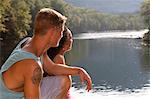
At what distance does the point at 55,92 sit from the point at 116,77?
75.9 ft

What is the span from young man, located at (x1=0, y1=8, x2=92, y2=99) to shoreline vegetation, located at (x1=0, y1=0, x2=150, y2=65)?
80.2 ft

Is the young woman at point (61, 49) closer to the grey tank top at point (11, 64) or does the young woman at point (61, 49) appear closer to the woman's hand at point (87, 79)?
the woman's hand at point (87, 79)

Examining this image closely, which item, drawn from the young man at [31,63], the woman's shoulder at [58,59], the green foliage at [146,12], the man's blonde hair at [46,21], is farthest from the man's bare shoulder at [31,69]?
the green foliage at [146,12]

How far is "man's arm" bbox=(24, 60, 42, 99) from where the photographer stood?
2430 millimetres

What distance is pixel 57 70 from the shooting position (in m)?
3.52

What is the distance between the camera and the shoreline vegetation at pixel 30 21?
1767 inches

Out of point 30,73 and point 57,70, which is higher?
point 30,73

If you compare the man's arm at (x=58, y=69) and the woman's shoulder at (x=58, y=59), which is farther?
the woman's shoulder at (x=58, y=59)

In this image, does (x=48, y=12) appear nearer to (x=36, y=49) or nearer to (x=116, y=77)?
(x=36, y=49)

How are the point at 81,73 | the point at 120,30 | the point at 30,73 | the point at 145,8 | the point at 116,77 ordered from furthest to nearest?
the point at 120,30
the point at 145,8
the point at 116,77
the point at 81,73
the point at 30,73

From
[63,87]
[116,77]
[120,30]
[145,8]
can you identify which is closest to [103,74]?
[116,77]

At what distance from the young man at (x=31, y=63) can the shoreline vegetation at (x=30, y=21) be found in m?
24.5

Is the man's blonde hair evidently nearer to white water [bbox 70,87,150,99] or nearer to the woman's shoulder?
the woman's shoulder

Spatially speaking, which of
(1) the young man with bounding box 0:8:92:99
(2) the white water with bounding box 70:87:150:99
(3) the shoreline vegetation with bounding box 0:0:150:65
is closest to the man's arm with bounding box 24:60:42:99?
(1) the young man with bounding box 0:8:92:99
